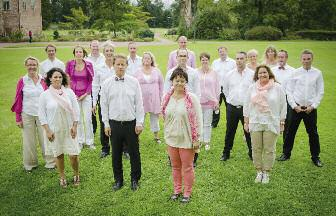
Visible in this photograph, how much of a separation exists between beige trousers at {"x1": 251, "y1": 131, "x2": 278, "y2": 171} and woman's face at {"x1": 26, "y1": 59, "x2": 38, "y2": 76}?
423 centimetres

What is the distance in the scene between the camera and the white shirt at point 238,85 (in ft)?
23.2

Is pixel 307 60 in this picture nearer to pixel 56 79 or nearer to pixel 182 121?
pixel 182 121

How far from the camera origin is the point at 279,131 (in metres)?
6.24

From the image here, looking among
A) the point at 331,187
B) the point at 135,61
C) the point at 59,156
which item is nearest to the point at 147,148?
the point at 135,61

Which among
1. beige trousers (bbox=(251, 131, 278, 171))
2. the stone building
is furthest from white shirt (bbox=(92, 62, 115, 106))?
the stone building

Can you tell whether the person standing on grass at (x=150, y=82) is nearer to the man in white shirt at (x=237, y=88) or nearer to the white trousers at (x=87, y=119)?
the white trousers at (x=87, y=119)

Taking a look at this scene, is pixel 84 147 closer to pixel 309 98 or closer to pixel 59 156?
pixel 59 156

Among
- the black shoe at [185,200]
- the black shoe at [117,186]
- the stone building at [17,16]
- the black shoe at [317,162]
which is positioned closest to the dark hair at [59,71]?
the black shoe at [117,186]

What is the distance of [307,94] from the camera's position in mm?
7098

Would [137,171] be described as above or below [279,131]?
below

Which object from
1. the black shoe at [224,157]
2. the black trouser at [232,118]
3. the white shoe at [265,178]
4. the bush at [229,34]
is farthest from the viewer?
the bush at [229,34]

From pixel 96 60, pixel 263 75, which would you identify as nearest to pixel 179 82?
pixel 263 75

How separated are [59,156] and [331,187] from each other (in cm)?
480

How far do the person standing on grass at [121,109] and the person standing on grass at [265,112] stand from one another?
1.96 metres
